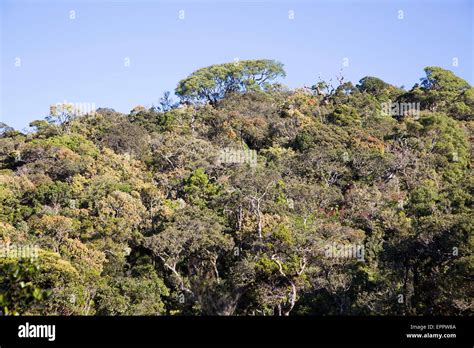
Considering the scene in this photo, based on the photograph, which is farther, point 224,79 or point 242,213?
point 224,79

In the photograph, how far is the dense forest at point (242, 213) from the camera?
17.5 metres

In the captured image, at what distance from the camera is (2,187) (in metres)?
25.9

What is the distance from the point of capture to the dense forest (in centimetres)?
1753

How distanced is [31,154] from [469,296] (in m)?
23.5

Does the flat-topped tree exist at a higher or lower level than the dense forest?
higher

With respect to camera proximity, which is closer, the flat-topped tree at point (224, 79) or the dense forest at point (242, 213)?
the dense forest at point (242, 213)

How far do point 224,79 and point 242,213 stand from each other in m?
30.2

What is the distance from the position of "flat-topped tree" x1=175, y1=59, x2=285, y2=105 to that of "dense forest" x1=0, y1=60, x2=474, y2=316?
31.4 ft

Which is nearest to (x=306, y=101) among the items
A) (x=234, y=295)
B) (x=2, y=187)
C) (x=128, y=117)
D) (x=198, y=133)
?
(x=198, y=133)

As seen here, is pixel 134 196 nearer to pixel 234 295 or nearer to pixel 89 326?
pixel 234 295

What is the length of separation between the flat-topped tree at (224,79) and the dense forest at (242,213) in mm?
9576

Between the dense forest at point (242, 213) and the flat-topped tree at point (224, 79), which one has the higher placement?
the flat-topped tree at point (224, 79)

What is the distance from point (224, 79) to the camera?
51.4 metres

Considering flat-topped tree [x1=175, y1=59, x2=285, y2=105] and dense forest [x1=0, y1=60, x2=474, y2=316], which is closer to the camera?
dense forest [x1=0, y1=60, x2=474, y2=316]
